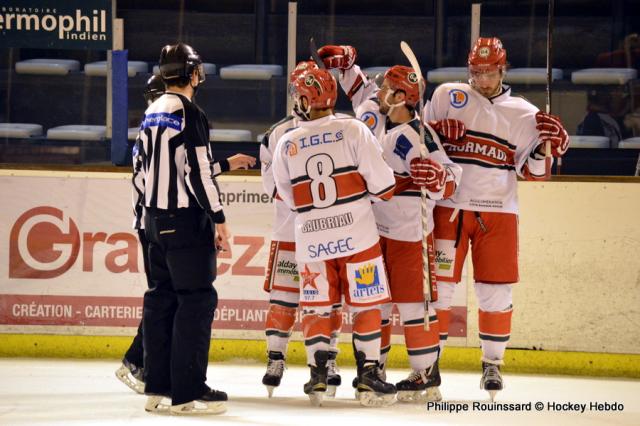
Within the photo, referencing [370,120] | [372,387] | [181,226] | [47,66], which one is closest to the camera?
[181,226]

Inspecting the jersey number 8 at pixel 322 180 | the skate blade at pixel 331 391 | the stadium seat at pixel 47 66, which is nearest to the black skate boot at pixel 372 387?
the skate blade at pixel 331 391

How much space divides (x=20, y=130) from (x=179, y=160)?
7.02 feet

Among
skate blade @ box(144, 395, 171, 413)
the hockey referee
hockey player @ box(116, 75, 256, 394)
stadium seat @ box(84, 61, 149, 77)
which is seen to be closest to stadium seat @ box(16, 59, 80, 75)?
stadium seat @ box(84, 61, 149, 77)

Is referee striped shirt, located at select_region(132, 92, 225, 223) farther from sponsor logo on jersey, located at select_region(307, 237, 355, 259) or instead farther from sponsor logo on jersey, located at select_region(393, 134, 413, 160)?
sponsor logo on jersey, located at select_region(393, 134, 413, 160)

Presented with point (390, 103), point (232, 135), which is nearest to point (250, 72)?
point (232, 135)

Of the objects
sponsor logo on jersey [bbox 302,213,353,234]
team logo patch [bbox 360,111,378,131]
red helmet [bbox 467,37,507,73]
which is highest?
red helmet [bbox 467,37,507,73]

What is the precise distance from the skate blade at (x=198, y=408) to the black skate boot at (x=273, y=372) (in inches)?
12.9

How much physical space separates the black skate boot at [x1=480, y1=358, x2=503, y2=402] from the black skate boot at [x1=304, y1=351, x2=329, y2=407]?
2.21ft

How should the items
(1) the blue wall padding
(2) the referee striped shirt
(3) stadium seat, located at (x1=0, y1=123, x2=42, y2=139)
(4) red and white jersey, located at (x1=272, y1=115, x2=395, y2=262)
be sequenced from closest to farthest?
(2) the referee striped shirt → (4) red and white jersey, located at (x1=272, y1=115, x2=395, y2=262) → (1) the blue wall padding → (3) stadium seat, located at (x1=0, y1=123, x2=42, y2=139)

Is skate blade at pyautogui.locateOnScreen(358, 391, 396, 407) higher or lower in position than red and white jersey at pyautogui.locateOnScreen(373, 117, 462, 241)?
lower

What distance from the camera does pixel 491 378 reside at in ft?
14.0

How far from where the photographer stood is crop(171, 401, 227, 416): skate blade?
3.87 meters

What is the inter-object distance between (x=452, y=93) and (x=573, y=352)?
1.56 meters

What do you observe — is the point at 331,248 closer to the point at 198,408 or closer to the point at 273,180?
the point at 273,180
